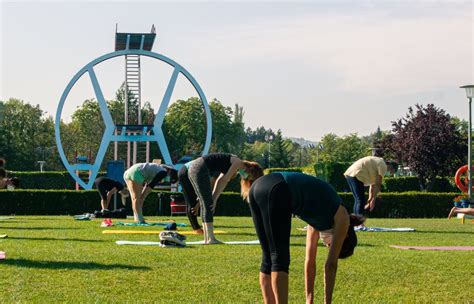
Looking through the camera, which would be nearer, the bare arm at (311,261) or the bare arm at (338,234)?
the bare arm at (338,234)

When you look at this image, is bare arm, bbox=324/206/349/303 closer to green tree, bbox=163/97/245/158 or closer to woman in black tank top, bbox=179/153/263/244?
woman in black tank top, bbox=179/153/263/244

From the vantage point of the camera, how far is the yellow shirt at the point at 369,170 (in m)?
17.2

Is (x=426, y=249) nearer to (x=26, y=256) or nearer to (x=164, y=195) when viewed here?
(x=26, y=256)

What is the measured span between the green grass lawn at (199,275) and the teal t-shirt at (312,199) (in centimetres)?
157

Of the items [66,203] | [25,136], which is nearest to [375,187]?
[66,203]

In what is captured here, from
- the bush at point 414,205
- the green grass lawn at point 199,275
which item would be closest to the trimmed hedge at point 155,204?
the bush at point 414,205

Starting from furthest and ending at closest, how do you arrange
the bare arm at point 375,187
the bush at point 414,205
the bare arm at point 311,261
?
the bush at point 414,205, the bare arm at point 375,187, the bare arm at point 311,261

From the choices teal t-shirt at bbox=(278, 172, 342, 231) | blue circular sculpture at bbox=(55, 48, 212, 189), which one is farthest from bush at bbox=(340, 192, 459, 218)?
teal t-shirt at bbox=(278, 172, 342, 231)

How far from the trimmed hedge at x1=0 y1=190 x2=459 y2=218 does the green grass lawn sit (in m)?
18.4

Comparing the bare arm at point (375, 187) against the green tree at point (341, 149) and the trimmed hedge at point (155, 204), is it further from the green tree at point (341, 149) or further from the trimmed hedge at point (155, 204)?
the green tree at point (341, 149)

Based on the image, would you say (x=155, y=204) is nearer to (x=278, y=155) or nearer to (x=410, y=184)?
(x=410, y=184)

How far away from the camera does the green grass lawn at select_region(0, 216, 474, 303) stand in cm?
829

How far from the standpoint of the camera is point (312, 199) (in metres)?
6.78

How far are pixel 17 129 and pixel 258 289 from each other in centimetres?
9163
